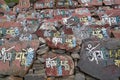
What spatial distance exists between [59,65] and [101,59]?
0.98 meters

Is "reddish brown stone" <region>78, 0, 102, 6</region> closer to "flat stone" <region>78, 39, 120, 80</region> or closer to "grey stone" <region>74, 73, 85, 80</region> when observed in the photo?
"flat stone" <region>78, 39, 120, 80</region>

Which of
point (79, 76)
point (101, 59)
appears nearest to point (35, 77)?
point (79, 76)

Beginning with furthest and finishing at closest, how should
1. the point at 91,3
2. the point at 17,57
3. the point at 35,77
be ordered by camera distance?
the point at 91,3 → the point at 17,57 → the point at 35,77

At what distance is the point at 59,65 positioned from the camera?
6125 millimetres

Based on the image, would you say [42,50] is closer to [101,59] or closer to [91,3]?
[101,59]

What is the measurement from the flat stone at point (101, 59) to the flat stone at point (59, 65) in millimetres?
250

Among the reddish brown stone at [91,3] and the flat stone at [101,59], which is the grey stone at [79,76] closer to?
the flat stone at [101,59]

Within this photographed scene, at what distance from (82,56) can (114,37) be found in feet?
3.62

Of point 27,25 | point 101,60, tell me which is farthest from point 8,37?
point 101,60

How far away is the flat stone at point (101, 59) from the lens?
6055 mm

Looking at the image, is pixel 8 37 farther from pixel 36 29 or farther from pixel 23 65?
pixel 23 65

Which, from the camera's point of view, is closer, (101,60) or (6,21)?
(101,60)

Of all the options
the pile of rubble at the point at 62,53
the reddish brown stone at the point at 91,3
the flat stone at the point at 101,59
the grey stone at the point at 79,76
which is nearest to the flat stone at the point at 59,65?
the pile of rubble at the point at 62,53

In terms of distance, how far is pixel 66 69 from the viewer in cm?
609
